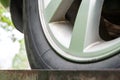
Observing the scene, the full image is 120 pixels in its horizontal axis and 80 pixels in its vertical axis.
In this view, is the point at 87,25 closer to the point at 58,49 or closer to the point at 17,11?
the point at 58,49

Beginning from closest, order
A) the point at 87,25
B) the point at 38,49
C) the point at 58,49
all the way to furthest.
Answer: the point at 87,25, the point at 58,49, the point at 38,49

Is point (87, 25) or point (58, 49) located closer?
point (87, 25)

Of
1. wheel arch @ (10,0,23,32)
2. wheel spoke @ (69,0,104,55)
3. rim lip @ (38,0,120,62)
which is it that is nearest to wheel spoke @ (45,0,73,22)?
rim lip @ (38,0,120,62)

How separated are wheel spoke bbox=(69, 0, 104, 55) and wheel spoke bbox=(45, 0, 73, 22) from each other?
0.19 m

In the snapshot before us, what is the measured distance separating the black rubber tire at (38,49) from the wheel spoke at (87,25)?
9 centimetres

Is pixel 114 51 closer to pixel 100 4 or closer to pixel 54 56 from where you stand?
pixel 100 4

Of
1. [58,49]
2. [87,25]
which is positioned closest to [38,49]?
[58,49]

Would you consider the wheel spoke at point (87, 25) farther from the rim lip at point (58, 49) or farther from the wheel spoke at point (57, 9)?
the wheel spoke at point (57, 9)

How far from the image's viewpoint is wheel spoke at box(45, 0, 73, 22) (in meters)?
1.99

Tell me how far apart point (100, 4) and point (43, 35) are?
0.40 metres

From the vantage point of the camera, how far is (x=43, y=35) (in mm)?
2051

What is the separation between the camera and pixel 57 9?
202cm

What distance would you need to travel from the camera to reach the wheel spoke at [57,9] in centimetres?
199

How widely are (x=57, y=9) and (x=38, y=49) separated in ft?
0.79
